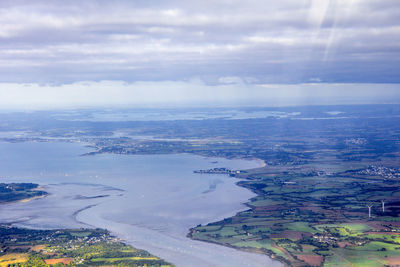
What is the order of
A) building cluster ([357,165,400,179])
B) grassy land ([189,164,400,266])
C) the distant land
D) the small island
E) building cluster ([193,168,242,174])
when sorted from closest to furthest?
the distant land
grassy land ([189,164,400,266])
the small island
building cluster ([357,165,400,179])
building cluster ([193,168,242,174])

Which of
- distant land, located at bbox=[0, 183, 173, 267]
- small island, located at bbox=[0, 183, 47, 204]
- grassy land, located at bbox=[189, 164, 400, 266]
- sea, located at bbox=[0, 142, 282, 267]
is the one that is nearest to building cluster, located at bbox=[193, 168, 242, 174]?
sea, located at bbox=[0, 142, 282, 267]

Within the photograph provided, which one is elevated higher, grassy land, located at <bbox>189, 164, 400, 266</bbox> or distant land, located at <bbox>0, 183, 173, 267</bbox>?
grassy land, located at <bbox>189, 164, 400, 266</bbox>

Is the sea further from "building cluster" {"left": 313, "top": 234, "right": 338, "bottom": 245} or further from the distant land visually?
"building cluster" {"left": 313, "top": 234, "right": 338, "bottom": 245}

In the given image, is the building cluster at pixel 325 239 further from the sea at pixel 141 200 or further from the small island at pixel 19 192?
the small island at pixel 19 192

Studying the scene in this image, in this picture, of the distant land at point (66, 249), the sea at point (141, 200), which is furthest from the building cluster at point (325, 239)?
the distant land at point (66, 249)

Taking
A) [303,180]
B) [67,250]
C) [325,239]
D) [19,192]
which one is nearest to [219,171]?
[303,180]

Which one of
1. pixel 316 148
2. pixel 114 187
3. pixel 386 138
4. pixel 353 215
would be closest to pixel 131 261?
pixel 353 215

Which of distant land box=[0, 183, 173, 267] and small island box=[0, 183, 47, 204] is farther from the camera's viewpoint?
small island box=[0, 183, 47, 204]

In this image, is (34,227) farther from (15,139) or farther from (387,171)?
(15,139)

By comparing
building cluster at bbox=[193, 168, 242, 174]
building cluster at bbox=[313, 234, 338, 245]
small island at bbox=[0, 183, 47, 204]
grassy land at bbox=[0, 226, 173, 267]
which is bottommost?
grassy land at bbox=[0, 226, 173, 267]
